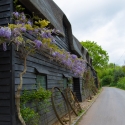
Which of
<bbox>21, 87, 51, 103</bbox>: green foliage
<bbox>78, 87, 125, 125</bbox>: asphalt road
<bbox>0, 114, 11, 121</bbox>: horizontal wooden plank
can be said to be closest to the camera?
<bbox>0, 114, 11, 121</bbox>: horizontal wooden plank

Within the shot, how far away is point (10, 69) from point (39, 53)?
257 cm

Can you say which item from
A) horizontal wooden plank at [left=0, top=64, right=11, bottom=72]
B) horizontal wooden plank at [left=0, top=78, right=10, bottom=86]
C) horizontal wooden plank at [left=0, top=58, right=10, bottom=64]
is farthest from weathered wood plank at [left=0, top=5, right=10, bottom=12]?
horizontal wooden plank at [left=0, top=78, right=10, bottom=86]

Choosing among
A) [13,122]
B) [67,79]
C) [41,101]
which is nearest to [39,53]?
[41,101]

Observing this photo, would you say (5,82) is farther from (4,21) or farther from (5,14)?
(5,14)

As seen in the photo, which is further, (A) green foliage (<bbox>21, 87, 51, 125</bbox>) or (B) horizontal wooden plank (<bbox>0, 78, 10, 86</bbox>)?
(A) green foliage (<bbox>21, 87, 51, 125</bbox>)

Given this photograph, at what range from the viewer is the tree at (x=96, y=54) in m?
58.8

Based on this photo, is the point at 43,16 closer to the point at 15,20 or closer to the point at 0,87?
the point at 15,20

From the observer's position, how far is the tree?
5878 cm

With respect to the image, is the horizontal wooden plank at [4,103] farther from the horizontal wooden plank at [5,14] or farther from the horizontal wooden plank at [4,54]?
the horizontal wooden plank at [5,14]

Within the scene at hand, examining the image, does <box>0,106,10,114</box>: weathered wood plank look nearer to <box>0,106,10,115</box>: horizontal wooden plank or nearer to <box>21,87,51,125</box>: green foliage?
<box>0,106,10,115</box>: horizontal wooden plank

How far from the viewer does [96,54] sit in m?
58.9

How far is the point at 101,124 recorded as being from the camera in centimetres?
842

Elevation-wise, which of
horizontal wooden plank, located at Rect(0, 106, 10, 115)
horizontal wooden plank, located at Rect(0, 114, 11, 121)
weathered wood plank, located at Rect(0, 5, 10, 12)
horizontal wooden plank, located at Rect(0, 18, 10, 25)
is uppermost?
weathered wood plank, located at Rect(0, 5, 10, 12)

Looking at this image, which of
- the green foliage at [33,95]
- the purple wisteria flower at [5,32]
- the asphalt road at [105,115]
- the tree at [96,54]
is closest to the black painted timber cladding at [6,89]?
the green foliage at [33,95]
